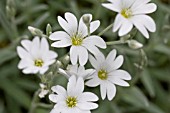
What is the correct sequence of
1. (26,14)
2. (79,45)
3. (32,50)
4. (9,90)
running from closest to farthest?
(79,45)
(32,50)
(9,90)
(26,14)

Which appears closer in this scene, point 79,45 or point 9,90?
point 79,45

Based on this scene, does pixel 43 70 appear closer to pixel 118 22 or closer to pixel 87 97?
pixel 87 97

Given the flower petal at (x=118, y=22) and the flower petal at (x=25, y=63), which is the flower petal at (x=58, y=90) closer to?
the flower petal at (x=25, y=63)

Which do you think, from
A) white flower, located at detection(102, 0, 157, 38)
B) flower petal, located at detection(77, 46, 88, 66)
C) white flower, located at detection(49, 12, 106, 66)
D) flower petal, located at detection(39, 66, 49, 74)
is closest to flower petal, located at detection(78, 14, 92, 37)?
white flower, located at detection(49, 12, 106, 66)

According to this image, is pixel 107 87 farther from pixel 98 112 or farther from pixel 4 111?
pixel 4 111

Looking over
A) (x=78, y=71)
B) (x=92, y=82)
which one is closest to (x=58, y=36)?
(x=78, y=71)

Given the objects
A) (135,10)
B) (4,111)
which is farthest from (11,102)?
(135,10)

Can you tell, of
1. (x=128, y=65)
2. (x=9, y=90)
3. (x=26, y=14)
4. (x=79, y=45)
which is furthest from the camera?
(x=26, y=14)

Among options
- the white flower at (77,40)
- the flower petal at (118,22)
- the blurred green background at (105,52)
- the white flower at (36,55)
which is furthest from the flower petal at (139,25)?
the blurred green background at (105,52)
